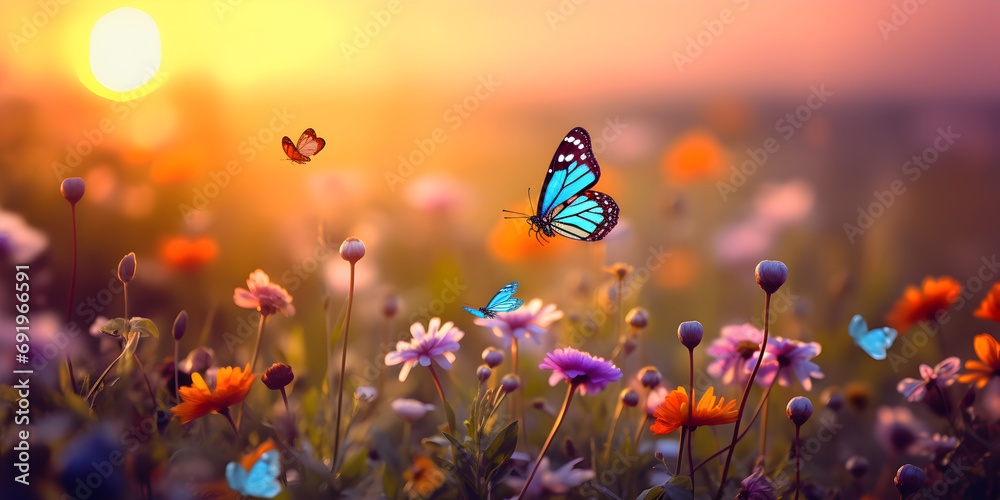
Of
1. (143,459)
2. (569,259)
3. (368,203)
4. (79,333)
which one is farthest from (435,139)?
(143,459)

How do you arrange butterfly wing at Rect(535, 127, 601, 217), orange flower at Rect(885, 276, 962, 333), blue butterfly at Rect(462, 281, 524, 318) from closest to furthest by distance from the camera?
1. blue butterfly at Rect(462, 281, 524, 318)
2. butterfly wing at Rect(535, 127, 601, 217)
3. orange flower at Rect(885, 276, 962, 333)

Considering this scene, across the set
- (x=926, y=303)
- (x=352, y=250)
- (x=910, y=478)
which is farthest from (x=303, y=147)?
(x=926, y=303)

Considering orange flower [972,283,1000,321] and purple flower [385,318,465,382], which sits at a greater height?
purple flower [385,318,465,382]

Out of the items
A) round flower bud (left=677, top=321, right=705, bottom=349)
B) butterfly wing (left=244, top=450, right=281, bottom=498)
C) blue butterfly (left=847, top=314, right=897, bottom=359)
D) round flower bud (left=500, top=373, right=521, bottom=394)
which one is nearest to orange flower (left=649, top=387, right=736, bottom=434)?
round flower bud (left=677, top=321, right=705, bottom=349)

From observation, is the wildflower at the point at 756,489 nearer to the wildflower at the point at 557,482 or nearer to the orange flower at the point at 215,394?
the wildflower at the point at 557,482

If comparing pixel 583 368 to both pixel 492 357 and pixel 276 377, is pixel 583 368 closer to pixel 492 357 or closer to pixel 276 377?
pixel 492 357

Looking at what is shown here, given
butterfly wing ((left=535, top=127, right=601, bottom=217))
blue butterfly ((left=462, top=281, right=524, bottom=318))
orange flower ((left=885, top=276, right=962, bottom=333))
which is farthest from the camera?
orange flower ((left=885, top=276, right=962, bottom=333))

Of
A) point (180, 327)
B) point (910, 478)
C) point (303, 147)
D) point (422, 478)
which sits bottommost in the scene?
point (910, 478)

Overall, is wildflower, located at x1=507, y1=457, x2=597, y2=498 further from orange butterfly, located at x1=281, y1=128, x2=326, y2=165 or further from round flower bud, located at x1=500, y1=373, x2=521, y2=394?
orange butterfly, located at x1=281, y1=128, x2=326, y2=165
